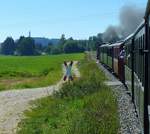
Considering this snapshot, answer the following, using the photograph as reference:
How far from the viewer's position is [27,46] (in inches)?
7392

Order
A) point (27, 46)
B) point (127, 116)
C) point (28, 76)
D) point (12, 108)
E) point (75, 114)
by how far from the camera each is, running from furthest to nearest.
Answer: point (27, 46) → point (28, 76) → point (12, 108) → point (75, 114) → point (127, 116)

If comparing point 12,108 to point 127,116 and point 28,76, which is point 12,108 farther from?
point 28,76

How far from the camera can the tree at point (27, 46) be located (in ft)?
614

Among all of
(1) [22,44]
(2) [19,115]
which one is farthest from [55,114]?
(1) [22,44]

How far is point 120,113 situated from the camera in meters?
15.6

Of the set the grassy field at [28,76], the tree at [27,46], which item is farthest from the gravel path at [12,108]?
the tree at [27,46]

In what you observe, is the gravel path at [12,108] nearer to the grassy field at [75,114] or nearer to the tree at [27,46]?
Result: the grassy field at [75,114]

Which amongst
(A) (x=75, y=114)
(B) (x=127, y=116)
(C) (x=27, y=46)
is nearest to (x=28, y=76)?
(A) (x=75, y=114)

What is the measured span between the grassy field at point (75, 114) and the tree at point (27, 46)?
16310cm

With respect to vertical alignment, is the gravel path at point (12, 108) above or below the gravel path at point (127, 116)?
below

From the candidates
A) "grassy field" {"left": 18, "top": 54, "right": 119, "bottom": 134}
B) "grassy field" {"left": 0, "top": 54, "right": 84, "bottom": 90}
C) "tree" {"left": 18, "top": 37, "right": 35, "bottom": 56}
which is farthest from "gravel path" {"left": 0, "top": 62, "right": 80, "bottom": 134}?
"tree" {"left": 18, "top": 37, "right": 35, "bottom": 56}

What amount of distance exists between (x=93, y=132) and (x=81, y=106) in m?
6.53

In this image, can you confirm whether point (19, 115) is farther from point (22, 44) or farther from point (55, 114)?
point (22, 44)

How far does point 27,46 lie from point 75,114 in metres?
174
